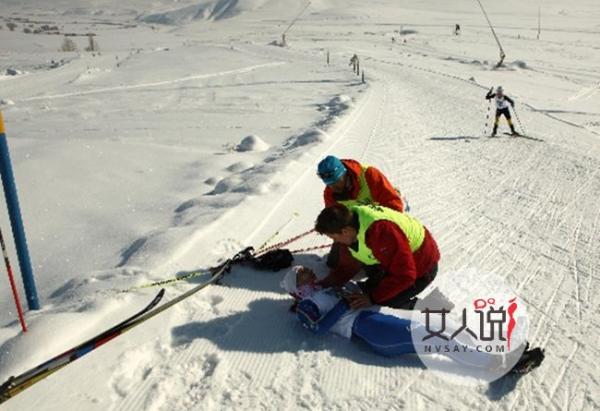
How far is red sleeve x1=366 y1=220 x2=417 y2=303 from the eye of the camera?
3.66 m

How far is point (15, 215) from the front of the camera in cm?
402

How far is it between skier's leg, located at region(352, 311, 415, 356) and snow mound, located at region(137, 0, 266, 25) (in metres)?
86.4

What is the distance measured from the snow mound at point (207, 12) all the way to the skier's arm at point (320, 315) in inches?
3392

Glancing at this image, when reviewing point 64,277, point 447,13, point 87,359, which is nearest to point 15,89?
point 64,277

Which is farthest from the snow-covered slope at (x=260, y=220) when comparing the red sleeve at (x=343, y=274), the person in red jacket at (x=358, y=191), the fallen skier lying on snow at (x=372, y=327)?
the person in red jacket at (x=358, y=191)

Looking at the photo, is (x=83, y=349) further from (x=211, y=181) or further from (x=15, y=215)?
(x=211, y=181)

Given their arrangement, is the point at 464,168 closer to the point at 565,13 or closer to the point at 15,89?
the point at 15,89

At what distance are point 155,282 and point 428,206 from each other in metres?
4.22

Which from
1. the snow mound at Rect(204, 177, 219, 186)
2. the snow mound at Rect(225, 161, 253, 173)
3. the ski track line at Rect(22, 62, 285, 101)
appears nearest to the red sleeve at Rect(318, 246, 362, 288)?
the snow mound at Rect(204, 177, 219, 186)

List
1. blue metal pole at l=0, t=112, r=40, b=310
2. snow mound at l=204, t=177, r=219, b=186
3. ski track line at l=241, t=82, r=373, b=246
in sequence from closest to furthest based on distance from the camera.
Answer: blue metal pole at l=0, t=112, r=40, b=310, ski track line at l=241, t=82, r=373, b=246, snow mound at l=204, t=177, r=219, b=186

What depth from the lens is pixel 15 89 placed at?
24.1 metres

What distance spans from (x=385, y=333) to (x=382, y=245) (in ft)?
2.20

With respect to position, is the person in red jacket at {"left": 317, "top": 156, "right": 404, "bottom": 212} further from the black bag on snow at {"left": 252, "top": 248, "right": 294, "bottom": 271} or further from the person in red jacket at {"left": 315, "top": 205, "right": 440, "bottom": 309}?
the person in red jacket at {"left": 315, "top": 205, "right": 440, "bottom": 309}

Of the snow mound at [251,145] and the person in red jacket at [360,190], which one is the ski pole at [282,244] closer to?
the person in red jacket at [360,190]
